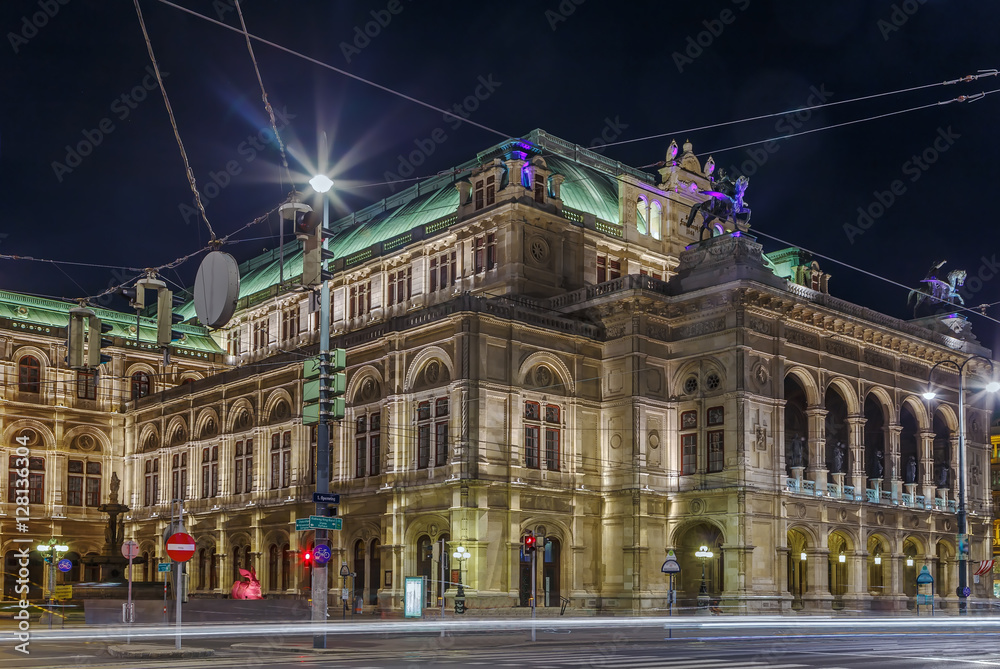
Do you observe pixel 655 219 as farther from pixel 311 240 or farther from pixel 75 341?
pixel 75 341

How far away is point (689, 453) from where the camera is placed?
189 feet

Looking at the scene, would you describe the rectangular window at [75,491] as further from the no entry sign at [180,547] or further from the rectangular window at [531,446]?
the no entry sign at [180,547]

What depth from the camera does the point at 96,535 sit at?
78375mm

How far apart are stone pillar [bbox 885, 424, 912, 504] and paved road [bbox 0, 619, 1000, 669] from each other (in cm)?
2170

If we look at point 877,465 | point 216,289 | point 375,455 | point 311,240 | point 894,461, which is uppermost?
point 311,240


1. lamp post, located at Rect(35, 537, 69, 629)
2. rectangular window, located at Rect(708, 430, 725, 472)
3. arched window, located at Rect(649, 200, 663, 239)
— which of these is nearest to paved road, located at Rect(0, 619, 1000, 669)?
rectangular window, located at Rect(708, 430, 725, 472)

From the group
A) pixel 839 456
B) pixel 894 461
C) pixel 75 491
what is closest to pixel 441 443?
pixel 839 456

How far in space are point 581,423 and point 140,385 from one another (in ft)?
127

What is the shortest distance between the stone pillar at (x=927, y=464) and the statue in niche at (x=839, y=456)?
4.37 metres

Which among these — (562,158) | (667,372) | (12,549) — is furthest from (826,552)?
(12,549)

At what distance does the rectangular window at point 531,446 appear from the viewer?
182 feet

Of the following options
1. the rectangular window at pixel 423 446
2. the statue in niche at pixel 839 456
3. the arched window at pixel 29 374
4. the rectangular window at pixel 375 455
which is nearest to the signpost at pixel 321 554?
the rectangular window at pixel 423 446

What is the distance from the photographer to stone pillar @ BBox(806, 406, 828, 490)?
57906 mm

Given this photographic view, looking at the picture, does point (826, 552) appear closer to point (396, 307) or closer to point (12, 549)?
point (396, 307)
